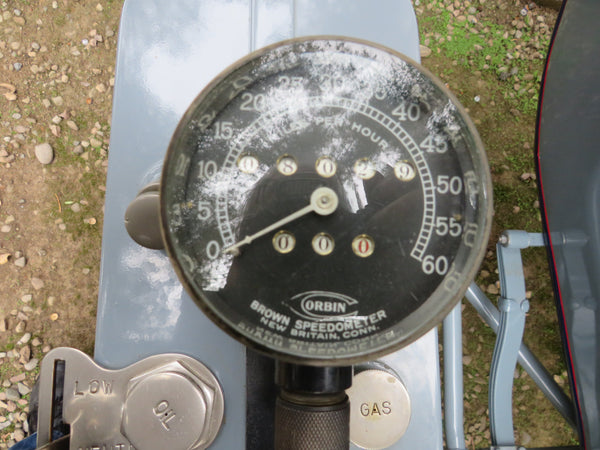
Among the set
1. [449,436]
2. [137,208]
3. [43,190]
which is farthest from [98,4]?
[449,436]

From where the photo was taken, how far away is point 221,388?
1.05 m

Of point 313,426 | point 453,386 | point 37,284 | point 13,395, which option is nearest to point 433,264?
point 313,426

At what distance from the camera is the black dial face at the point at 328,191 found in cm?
81

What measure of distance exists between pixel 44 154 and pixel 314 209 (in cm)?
159

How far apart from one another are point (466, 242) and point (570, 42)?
86cm

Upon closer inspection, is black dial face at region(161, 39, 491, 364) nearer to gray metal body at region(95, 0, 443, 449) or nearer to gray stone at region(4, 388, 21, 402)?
gray metal body at region(95, 0, 443, 449)

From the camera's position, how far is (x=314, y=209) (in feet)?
2.63

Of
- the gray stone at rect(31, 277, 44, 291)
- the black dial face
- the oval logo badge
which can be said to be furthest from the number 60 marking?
the gray stone at rect(31, 277, 44, 291)

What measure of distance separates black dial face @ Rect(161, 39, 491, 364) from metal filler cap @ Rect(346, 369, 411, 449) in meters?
0.26

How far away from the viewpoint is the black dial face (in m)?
0.81

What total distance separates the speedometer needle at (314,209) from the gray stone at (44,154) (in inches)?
58.5

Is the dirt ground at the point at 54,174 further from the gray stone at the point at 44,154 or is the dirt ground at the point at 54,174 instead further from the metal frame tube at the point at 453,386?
the metal frame tube at the point at 453,386

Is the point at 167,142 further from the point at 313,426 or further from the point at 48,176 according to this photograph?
the point at 48,176

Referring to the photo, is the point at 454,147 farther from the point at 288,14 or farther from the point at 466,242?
the point at 288,14
